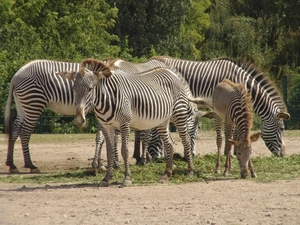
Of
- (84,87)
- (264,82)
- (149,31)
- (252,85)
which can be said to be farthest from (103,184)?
(149,31)

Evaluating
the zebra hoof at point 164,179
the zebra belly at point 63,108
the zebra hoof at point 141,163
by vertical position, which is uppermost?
the zebra belly at point 63,108

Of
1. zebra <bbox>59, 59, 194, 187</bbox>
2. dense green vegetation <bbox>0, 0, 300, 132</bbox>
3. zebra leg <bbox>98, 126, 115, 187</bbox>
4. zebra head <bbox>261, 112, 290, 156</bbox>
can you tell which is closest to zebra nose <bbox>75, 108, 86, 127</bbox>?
zebra <bbox>59, 59, 194, 187</bbox>

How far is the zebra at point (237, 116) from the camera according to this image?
38.8 feet

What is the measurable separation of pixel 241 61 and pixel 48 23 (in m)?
16.1

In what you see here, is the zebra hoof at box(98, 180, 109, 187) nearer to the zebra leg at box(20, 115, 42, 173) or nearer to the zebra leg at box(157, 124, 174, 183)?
the zebra leg at box(157, 124, 174, 183)

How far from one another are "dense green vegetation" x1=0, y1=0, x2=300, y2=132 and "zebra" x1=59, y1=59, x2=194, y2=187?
10.8 m

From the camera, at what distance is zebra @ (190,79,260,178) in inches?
466

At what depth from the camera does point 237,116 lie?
12.3m

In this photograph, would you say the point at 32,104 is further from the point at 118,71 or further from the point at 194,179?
the point at 194,179

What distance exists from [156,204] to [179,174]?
9.82ft

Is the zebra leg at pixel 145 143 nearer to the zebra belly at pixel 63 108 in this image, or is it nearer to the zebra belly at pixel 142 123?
the zebra belly at pixel 63 108

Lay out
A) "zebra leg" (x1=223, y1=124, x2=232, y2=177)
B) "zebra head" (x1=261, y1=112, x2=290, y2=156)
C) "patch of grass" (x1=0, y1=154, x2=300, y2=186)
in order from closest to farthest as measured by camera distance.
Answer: "patch of grass" (x1=0, y1=154, x2=300, y2=186) < "zebra leg" (x1=223, y1=124, x2=232, y2=177) < "zebra head" (x1=261, y1=112, x2=290, y2=156)

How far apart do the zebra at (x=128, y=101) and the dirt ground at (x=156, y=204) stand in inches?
32.5

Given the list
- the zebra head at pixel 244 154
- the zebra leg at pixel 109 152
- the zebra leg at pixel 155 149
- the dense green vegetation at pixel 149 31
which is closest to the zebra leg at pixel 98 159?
the zebra leg at pixel 109 152
